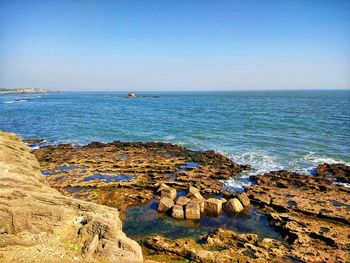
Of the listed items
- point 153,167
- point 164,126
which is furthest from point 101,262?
point 164,126

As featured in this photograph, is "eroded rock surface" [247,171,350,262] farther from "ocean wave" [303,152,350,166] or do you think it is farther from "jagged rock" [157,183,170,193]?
"ocean wave" [303,152,350,166]

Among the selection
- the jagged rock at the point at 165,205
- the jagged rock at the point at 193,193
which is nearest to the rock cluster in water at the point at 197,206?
the jagged rock at the point at 165,205

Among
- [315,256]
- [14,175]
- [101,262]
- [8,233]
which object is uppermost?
[14,175]

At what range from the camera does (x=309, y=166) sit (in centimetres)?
3434

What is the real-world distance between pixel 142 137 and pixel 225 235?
1420 inches

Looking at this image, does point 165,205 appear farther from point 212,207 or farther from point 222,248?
point 222,248

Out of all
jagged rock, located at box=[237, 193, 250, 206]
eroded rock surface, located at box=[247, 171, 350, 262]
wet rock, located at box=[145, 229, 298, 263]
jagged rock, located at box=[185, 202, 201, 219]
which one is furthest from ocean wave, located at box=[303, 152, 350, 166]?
wet rock, located at box=[145, 229, 298, 263]

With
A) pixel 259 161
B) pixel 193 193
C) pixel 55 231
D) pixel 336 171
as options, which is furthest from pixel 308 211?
pixel 55 231

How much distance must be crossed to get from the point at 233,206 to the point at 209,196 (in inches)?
149

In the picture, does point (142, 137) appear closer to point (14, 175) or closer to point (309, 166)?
point (309, 166)

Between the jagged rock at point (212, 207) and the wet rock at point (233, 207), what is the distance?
0.65 metres

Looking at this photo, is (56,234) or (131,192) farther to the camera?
(131,192)

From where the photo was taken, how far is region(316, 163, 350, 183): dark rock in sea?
96.1 feet

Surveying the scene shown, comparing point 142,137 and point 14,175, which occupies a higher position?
point 14,175
